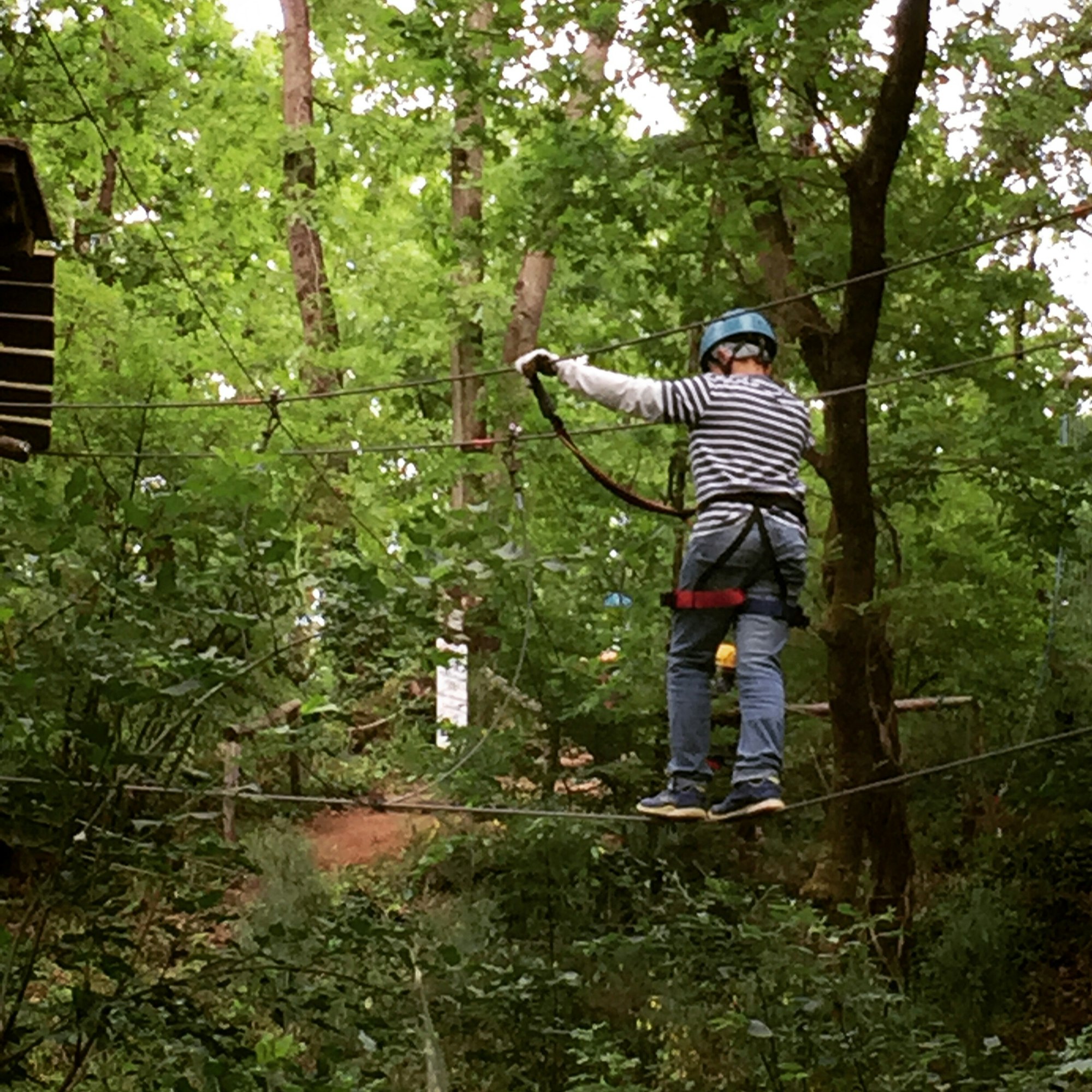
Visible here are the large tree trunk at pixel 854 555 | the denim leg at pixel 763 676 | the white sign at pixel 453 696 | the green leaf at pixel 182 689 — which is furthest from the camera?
the white sign at pixel 453 696

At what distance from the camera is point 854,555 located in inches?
333

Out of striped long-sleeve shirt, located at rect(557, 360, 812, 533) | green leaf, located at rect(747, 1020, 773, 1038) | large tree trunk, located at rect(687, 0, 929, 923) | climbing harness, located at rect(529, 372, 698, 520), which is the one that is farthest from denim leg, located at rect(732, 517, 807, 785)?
large tree trunk, located at rect(687, 0, 929, 923)

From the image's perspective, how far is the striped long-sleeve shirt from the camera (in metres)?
4.87

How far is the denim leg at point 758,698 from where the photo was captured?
16.3 ft

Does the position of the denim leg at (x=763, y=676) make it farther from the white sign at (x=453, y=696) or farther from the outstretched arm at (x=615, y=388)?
the white sign at (x=453, y=696)

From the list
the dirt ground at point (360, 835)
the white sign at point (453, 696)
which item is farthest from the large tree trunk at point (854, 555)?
the dirt ground at point (360, 835)

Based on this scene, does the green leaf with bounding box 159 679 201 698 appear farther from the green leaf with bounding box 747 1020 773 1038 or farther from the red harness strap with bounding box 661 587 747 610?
the green leaf with bounding box 747 1020 773 1038

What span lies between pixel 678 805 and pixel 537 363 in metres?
1.66

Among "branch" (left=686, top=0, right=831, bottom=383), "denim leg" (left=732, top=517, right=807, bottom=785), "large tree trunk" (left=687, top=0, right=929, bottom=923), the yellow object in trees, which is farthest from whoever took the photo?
"large tree trunk" (left=687, top=0, right=929, bottom=923)

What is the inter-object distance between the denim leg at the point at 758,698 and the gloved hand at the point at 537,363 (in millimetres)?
1123

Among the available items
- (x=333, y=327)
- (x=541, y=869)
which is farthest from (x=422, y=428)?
(x=541, y=869)

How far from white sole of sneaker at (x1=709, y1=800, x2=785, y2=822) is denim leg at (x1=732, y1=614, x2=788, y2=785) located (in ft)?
0.34

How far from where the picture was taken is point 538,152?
791 centimetres

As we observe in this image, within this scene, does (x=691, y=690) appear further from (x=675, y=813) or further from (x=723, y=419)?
(x=723, y=419)
